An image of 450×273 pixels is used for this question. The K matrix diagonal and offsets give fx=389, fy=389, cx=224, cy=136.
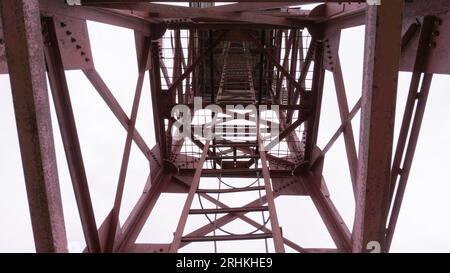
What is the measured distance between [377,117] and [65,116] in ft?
9.55

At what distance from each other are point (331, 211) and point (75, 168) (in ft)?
13.7

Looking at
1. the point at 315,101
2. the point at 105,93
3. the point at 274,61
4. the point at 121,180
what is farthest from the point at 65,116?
the point at 315,101

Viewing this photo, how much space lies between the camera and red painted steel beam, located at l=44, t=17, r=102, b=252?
3789mm

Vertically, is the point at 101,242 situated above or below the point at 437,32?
below

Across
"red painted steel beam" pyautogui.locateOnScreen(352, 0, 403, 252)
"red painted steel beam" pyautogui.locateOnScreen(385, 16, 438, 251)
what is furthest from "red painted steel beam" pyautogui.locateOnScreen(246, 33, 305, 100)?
"red painted steel beam" pyautogui.locateOnScreen(352, 0, 403, 252)

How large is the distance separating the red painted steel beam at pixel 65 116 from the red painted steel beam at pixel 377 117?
9.16 ft

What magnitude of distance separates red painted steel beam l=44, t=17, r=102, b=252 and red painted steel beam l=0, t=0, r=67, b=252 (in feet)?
3.85

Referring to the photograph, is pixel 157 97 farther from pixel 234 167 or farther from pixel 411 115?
pixel 411 115

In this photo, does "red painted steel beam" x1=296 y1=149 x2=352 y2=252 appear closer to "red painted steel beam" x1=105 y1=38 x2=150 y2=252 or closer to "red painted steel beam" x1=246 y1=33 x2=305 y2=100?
"red painted steel beam" x1=246 y1=33 x2=305 y2=100

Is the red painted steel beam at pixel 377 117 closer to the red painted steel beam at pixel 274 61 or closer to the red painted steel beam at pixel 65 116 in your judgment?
the red painted steel beam at pixel 65 116

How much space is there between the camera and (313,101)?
24.1 feet
